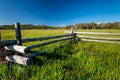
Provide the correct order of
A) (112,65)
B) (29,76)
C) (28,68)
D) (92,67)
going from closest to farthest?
(29,76)
(28,68)
(92,67)
(112,65)

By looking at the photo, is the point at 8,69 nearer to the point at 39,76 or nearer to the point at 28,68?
the point at 28,68

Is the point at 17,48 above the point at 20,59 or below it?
above

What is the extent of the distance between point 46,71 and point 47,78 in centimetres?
58

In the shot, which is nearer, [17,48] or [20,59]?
[20,59]

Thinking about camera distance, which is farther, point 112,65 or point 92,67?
point 112,65

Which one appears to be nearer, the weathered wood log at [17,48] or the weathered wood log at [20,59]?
the weathered wood log at [20,59]

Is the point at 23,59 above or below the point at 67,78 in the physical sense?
above

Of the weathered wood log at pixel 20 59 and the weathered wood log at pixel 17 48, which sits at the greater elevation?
the weathered wood log at pixel 17 48

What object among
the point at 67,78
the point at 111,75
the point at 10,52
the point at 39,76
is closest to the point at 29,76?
the point at 39,76

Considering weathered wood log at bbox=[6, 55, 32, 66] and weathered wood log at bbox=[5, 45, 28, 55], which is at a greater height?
weathered wood log at bbox=[5, 45, 28, 55]

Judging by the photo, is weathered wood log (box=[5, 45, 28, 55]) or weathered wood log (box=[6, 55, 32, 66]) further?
weathered wood log (box=[5, 45, 28, 55])

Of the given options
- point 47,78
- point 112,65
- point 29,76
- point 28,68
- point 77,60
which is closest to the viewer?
point 47,78

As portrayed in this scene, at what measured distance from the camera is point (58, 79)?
174 inches

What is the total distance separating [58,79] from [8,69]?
196 cm
